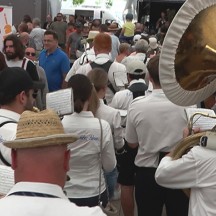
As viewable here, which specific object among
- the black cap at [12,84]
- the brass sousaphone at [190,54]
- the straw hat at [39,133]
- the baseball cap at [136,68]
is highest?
the brass sousaphone at [190,54]

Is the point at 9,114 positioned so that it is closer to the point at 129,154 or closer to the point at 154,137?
the point at 154,137

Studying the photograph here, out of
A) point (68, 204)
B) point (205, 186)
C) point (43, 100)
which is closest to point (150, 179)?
point (205, 186)

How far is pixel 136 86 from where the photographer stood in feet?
15.4

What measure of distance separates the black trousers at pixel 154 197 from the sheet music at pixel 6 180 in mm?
1360

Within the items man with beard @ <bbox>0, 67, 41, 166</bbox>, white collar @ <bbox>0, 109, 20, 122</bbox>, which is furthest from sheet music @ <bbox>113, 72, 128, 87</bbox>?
white collar @ <bbox>0, 109, 20, 122</bbox>

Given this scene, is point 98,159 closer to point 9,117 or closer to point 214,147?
point 9,117

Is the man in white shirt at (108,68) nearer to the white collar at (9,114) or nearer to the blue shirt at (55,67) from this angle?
the blue shirt at (55,67)

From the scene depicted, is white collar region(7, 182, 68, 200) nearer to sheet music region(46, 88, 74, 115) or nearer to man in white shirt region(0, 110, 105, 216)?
man in white shirt region(0, 110, 105, 216)

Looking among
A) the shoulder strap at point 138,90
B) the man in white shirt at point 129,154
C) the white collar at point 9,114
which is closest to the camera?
the white collar at point 9,114

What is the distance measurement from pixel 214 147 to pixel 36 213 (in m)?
1.15

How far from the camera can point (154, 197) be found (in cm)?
370

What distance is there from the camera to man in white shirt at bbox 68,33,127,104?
5523 millimetres

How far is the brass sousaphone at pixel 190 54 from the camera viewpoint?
8.00ft

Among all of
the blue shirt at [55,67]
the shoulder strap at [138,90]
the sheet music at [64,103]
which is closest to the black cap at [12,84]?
the sheet music at [64,103]
